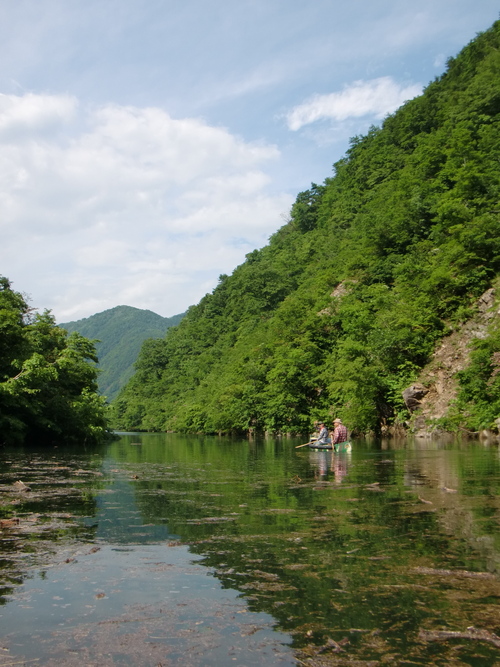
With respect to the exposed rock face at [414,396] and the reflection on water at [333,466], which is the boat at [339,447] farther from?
the exposed rock face at [414,396]

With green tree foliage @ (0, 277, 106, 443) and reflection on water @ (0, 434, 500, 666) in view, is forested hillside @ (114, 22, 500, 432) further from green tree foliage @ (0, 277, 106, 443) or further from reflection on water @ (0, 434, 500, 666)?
reflection on water @ (0, 434, 500, 666)

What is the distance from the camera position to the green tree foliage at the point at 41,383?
105 feet

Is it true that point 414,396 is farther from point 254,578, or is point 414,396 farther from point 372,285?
point 254,578

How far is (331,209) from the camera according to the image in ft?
349

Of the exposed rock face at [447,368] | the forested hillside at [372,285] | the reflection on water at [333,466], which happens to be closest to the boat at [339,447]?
the reflection on water at [333,466]

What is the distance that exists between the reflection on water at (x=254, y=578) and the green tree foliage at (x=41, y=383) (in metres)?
21.4

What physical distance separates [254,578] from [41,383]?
33.2 meters

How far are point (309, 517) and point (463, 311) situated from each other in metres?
38.1

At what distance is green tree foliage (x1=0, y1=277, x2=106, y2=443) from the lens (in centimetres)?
3203

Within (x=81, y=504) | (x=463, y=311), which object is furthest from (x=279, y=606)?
(x=463, y=311)

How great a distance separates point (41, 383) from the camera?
3631 cm

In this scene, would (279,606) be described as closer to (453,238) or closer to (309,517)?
(309,517)

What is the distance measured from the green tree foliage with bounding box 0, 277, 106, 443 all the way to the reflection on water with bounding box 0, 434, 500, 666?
2139 centimetres

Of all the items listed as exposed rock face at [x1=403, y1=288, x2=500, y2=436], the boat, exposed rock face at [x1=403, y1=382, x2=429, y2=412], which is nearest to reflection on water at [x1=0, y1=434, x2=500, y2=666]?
the boat
